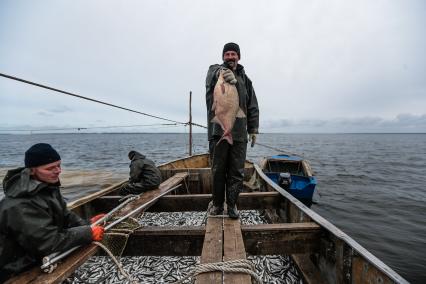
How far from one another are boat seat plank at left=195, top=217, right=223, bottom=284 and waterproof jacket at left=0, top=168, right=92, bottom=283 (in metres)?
1.80

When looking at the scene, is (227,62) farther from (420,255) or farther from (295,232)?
(420,255)

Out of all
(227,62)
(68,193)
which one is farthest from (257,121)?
(68,193)

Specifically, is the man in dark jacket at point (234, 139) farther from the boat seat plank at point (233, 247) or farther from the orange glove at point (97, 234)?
the orange glove at point (97, 234)

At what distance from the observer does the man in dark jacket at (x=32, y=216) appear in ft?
8.82

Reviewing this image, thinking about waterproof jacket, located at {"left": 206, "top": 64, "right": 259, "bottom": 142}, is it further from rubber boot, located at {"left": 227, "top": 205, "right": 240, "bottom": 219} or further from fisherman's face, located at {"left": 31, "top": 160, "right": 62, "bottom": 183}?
fisherman's face, located at {"left": 31, "top": 160, "right": 62, "bottom": 183}

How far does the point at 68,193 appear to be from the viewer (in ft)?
57.2

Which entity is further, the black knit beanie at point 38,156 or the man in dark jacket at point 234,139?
the man in dark jacket at point 234,139

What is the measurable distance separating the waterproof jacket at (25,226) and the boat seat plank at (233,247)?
2.11 metres

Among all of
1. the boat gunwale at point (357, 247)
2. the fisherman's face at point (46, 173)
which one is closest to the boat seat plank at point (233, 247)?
the boat gunwale at point (357, 247)

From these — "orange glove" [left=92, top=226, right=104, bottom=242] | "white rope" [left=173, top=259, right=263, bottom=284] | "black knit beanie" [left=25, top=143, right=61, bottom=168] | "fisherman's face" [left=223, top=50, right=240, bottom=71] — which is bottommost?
"white rope" [left=173, top=259, right=263, bottom=284]

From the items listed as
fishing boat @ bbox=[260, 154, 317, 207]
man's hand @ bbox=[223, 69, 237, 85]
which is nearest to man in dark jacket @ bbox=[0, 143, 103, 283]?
man's hand @ bbox=[223, 69, 237, 85]

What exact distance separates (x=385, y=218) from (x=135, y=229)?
14171 mm

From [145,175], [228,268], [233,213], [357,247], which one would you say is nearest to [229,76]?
[233,213]

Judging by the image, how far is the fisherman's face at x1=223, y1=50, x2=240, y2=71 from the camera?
4.36 meters
